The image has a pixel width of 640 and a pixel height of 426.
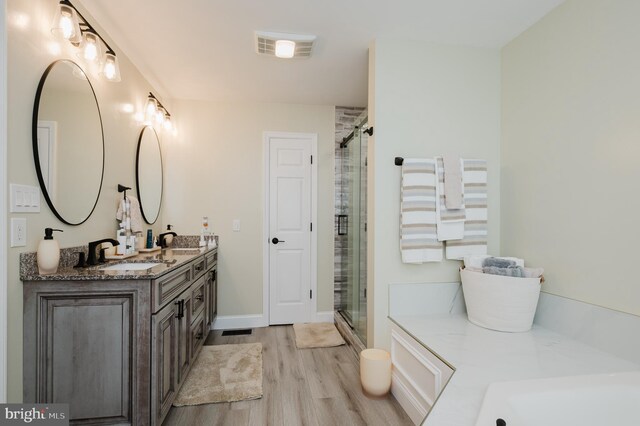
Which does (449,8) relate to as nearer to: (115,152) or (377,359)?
(377,359)

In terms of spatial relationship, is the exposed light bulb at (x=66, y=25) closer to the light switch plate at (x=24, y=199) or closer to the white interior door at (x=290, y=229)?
the light switch plate at (x=24, y=199)

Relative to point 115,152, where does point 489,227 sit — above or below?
below

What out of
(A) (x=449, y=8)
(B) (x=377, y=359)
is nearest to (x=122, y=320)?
(B) (x=377, y=359)

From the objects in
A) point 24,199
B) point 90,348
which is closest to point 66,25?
point 24,199

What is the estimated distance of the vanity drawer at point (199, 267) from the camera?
92.2 inches

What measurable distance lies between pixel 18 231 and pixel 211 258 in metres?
1.68

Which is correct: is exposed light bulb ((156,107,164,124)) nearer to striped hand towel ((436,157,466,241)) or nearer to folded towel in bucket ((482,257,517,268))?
Result: striped hand towel ((436,157,466,241))

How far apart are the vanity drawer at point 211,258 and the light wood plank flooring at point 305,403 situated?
1003 mm

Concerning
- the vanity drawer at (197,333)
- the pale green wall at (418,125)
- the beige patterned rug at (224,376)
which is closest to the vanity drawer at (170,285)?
the vanity drawer at (197,333)

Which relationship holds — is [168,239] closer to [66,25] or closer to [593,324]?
[66,25]

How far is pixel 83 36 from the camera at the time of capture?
178 centimetres

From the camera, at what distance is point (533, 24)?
197cm

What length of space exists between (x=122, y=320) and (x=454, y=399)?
1.54 meters

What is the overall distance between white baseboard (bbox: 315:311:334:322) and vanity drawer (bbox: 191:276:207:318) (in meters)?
1.33
